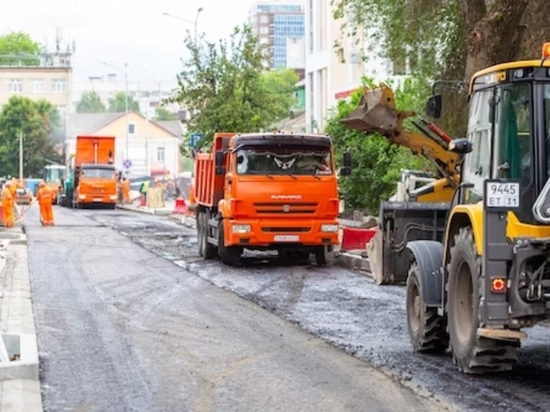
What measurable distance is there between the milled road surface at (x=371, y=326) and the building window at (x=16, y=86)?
125 meters

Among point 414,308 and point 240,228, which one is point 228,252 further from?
point 414,308

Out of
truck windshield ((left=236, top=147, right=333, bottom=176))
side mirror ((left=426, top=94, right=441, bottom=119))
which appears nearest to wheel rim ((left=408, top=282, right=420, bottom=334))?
side mirror ((left=426, top=94, right=441, bottom=119))

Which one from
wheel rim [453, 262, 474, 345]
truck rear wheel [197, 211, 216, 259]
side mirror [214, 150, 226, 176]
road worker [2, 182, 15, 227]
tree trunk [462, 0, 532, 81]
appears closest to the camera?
wheel rim [453, 262, 474, 345]

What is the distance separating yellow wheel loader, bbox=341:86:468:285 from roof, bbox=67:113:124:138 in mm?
112760

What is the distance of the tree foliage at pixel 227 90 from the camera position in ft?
129

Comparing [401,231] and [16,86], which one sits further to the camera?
[16,86]

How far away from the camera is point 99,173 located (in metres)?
55.1

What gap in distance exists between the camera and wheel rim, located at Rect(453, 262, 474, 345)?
1021 cm

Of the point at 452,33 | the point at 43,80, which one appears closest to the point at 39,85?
the point at 43,80

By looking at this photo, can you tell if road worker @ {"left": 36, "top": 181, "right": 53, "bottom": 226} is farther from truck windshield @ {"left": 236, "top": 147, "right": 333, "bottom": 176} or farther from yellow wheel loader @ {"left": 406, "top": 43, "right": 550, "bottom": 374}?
yellow wheel loader @ {"left": 406, "top": 43, "right": 550, "bottom": 374}

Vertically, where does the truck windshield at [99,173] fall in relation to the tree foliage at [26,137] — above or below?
below

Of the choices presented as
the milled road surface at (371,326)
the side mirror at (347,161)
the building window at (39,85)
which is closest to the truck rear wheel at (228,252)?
the milled road surface at (371,326)

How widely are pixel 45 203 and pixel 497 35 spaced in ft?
71.6

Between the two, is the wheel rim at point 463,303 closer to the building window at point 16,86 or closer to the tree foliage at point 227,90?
the tree foliage at point 227,90
